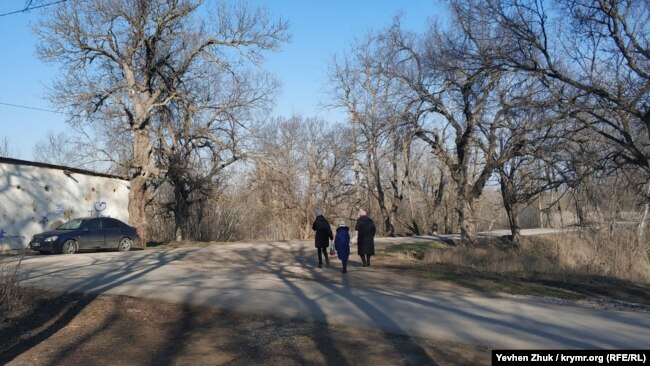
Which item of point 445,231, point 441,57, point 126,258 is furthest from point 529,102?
point 445,231

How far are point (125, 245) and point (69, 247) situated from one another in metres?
2.87

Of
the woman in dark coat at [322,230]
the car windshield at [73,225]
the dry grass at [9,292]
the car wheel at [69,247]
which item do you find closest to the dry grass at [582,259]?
the woman in dark coat at [322,230]

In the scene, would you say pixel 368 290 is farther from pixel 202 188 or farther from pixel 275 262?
pixel 202 188

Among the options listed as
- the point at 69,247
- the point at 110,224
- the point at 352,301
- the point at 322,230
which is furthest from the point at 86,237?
the point at 352,301

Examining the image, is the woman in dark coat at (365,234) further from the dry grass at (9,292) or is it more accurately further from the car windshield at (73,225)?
the car windshield at (73,225)

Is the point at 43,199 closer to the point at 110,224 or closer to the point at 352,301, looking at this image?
the point at 110,224

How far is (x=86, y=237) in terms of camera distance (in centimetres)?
2283

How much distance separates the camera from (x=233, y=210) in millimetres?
43188

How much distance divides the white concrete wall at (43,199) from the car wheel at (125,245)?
436cm

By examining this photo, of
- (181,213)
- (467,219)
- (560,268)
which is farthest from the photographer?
(181,213)

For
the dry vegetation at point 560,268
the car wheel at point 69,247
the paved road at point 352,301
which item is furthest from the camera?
the car wheel at point 69,247

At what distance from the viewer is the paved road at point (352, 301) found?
857cm

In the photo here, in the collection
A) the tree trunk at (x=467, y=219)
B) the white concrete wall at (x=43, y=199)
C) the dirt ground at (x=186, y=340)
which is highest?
the white concrete wall at (x=43, y=199)

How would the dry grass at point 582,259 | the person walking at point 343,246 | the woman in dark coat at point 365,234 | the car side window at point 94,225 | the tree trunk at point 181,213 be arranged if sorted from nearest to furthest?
the person walking at point 343,246 < the woman in dark coat at point 365,234 < the dry grass at point 582,259 < the car side window at point 94,225 < the tree trunk at point 181,213
